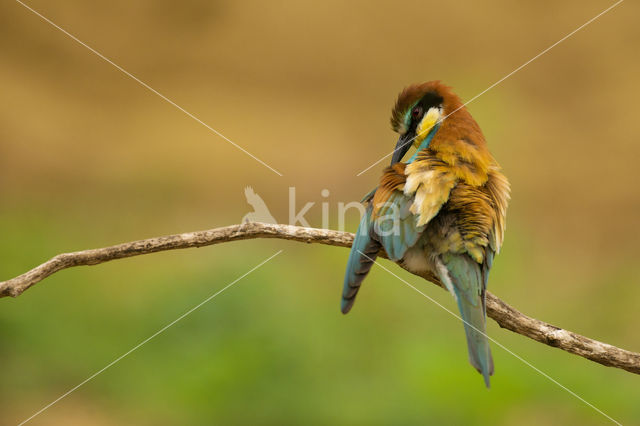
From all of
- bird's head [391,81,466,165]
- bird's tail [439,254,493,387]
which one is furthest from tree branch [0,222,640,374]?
bird's head [391,81,466,165]

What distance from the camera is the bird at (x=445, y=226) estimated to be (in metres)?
1.43

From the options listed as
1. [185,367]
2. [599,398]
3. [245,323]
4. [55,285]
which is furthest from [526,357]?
[55,285]

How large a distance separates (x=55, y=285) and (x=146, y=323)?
489mm

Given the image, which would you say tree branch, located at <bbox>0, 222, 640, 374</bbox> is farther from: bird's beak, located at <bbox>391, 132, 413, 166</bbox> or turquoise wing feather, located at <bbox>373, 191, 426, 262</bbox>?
bird's beak, located at <bbox>391, 132, 413, 166</bbox>

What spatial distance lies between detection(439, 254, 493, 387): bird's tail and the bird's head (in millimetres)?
484

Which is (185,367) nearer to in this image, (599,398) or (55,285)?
(55,285)

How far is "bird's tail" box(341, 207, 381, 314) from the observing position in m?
1.43

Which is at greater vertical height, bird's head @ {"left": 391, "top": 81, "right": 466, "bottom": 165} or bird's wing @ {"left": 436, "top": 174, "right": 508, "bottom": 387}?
bird's head @ {"left": 391, "top": 81, "right": 466, "bottom": 165}

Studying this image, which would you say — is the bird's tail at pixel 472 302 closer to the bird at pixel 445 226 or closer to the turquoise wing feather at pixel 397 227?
the bird at pixel 445 226

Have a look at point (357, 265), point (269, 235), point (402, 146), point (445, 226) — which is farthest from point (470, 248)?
point (402, 146)

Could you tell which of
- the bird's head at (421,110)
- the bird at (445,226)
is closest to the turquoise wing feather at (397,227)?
the bird at (445,226)

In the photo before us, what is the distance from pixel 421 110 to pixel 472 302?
0.69 m

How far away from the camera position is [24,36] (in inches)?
152

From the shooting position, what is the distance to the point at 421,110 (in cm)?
189
